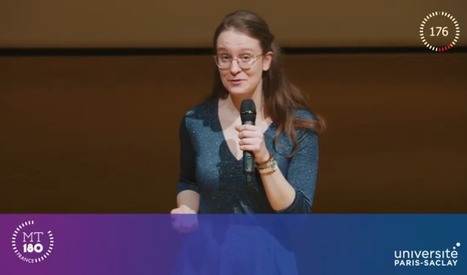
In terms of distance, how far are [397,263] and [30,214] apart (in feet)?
3.51

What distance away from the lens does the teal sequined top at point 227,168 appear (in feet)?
8.75

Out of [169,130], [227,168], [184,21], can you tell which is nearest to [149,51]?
[184,21]

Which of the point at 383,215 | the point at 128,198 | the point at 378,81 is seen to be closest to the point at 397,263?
the point at 383,215

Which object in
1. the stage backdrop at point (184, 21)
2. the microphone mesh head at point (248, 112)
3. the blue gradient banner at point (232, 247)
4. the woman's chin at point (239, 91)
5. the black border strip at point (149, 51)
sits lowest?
the blue gradient banner at point (232, 247)

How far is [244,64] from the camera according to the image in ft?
9.00

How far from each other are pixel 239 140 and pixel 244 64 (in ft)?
0.86

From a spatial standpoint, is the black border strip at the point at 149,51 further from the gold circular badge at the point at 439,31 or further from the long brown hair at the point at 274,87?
the long brown hair at the point at 274,87

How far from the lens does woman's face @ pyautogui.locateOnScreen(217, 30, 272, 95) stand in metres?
2.74

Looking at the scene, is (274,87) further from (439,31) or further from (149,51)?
(439,31)

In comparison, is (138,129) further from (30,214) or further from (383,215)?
(383,215)

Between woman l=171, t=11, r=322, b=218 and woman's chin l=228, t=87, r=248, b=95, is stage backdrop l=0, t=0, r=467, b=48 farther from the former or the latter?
woman's chin l=228, t=87, r=248, b=95

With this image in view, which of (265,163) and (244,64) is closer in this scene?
(265,163)

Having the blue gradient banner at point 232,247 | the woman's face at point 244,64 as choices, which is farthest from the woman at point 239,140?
the blue gradient banner at point 232,247

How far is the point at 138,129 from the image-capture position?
3.05 m
